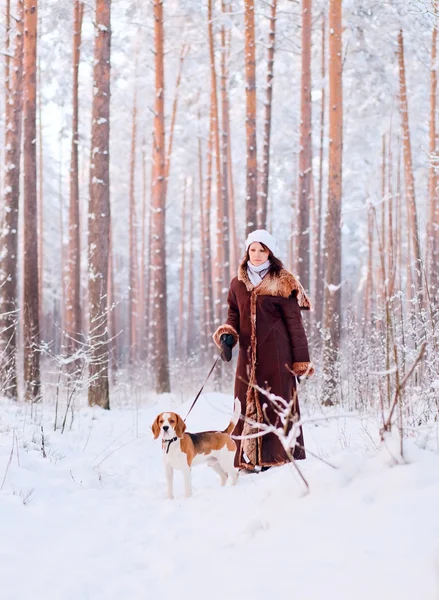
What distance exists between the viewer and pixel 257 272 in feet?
17.4

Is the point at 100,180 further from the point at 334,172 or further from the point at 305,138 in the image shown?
the point at 305,138

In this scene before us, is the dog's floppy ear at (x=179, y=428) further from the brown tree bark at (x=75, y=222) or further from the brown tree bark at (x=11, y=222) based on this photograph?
the brown tree bark at (x=75, y=222)

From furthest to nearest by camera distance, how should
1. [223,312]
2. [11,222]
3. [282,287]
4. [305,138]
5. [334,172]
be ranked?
[223,312] → [305,138] → [334,172] → [11,222] → [282,287]

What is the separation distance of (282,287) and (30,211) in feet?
22.5

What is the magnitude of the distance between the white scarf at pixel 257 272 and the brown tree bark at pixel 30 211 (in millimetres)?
5693

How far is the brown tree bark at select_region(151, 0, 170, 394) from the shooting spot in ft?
42.0

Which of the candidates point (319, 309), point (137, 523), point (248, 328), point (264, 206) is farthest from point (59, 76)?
point (137, 523)

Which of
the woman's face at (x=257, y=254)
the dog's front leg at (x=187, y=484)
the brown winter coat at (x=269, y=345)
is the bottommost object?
the dog's front leg at (x=187, y=484)

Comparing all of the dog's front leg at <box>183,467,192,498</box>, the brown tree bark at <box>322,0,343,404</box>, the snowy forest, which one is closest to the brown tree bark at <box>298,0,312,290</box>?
the snowy forest

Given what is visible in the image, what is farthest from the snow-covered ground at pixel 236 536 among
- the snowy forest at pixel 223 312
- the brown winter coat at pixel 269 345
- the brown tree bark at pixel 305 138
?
the brown tree bark at pixel 305 138

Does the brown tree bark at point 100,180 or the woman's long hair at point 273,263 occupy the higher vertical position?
the brown tree bark at point 100,180

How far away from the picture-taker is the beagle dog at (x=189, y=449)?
470 centimetres

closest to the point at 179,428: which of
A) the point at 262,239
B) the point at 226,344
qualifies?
the point at 226,344

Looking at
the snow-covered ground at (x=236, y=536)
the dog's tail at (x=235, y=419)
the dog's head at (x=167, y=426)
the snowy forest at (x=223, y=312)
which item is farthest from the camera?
the dog's tail at (x=235, y=419)
